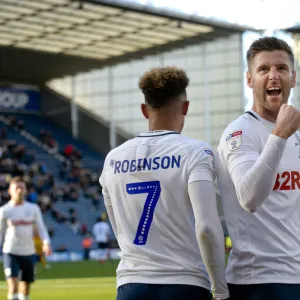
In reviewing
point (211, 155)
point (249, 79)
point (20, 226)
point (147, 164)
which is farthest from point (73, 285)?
point (249, 79)

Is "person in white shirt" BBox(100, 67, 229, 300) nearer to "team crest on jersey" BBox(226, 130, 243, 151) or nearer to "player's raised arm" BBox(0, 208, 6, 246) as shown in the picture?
"team crest on jersey" BBox(226, 130, 243, 151)

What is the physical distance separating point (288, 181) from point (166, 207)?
0.62 m

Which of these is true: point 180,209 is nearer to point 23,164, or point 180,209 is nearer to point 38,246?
point 38,246

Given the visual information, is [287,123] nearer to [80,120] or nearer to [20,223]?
[20,223]

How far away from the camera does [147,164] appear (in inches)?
170

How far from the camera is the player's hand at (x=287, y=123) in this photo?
3785 millimetres

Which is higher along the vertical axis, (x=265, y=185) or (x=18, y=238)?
(x=265, y=185)

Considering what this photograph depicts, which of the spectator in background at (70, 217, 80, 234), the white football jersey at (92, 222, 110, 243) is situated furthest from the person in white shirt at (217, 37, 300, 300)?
the spectator in background at (70, 217, 80, 234)

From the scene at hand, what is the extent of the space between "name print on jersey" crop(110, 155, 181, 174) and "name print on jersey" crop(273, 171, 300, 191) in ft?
1.76

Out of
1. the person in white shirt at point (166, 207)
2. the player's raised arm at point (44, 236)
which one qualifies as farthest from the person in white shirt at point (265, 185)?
the player's raised arm at point (44, 236)

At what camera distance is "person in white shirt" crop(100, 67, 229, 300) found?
4105 mm

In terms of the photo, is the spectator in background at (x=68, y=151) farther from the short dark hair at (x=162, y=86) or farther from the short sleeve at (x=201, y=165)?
the short sleeve at (x=201, y=165)

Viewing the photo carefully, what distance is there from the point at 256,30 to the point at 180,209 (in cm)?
4489

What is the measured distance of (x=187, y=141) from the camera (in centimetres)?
431
